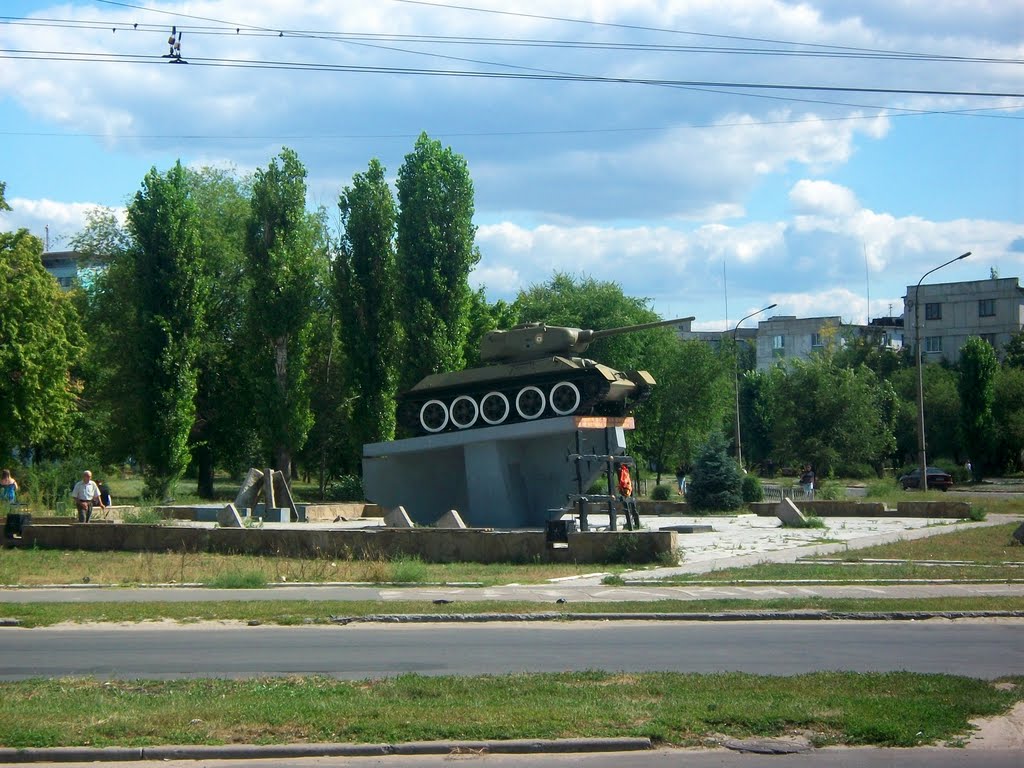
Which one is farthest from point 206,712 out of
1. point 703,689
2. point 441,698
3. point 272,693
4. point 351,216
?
point 351,216

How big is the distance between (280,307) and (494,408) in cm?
1562

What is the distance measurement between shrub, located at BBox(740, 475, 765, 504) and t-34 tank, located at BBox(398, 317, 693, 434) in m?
9.38

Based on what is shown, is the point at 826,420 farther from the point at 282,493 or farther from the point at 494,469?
the point at 282,493

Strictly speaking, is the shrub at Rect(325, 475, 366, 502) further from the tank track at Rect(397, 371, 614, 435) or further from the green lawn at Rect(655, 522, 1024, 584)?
the green lawn at Rect(655, 522, 1024, 584)

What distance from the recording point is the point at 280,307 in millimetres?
43719

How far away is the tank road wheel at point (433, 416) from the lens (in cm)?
3209

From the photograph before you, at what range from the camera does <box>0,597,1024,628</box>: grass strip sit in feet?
45.8

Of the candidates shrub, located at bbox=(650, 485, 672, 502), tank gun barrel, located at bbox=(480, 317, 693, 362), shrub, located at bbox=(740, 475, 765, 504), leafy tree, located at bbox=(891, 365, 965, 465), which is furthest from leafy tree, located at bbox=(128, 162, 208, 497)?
leafy tree, located at bbox=(891, 365, 965, 465)

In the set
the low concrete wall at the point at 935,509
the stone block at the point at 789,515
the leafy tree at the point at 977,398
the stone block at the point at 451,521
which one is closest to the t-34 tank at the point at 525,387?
the stone block at the point at 789,515

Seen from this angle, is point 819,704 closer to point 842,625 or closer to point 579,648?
point 579,648

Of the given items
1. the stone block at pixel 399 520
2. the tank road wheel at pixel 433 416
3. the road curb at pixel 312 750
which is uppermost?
the tank road wheel at pixel 433 416

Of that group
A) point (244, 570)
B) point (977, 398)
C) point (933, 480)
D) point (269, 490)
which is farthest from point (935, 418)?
point (244, 570)

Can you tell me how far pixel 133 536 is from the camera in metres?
23.6

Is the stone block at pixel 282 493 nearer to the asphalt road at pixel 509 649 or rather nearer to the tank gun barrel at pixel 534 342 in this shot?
the tank gun barrel at pixel 534 342
